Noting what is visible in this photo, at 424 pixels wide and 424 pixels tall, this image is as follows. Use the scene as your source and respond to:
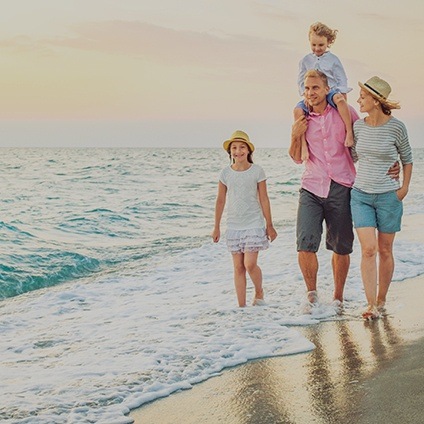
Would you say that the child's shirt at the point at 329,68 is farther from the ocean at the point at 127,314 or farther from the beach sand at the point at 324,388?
the beach sand at the point at 324,388

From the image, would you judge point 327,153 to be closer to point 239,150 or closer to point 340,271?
point 239,150

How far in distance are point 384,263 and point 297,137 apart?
4.31 feet

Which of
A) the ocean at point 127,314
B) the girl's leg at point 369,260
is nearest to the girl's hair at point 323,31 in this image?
the girl's leg at point 369,260

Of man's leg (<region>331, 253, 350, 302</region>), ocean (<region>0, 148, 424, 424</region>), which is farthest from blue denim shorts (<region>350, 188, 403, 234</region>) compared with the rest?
ocean (<region>0, 148, 424, 424</region>)

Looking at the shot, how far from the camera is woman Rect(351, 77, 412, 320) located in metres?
5.88

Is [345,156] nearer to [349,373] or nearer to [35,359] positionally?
[349,373]

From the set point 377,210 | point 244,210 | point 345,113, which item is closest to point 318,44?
point 345,113

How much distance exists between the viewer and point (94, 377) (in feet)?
15.7

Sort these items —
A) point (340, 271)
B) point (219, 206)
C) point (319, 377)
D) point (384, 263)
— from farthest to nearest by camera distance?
point (219, 206) → point (340, 271) → point (384, 263) → point (319, 377)

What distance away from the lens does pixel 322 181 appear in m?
6.30

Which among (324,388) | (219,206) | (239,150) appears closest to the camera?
(324,388)

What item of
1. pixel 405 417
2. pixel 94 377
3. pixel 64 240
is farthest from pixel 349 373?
pixel 64 240

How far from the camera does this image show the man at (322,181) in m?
6.21

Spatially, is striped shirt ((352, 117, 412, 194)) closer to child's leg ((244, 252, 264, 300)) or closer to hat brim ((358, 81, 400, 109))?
hat brim ((358, 81, 400, 109))
